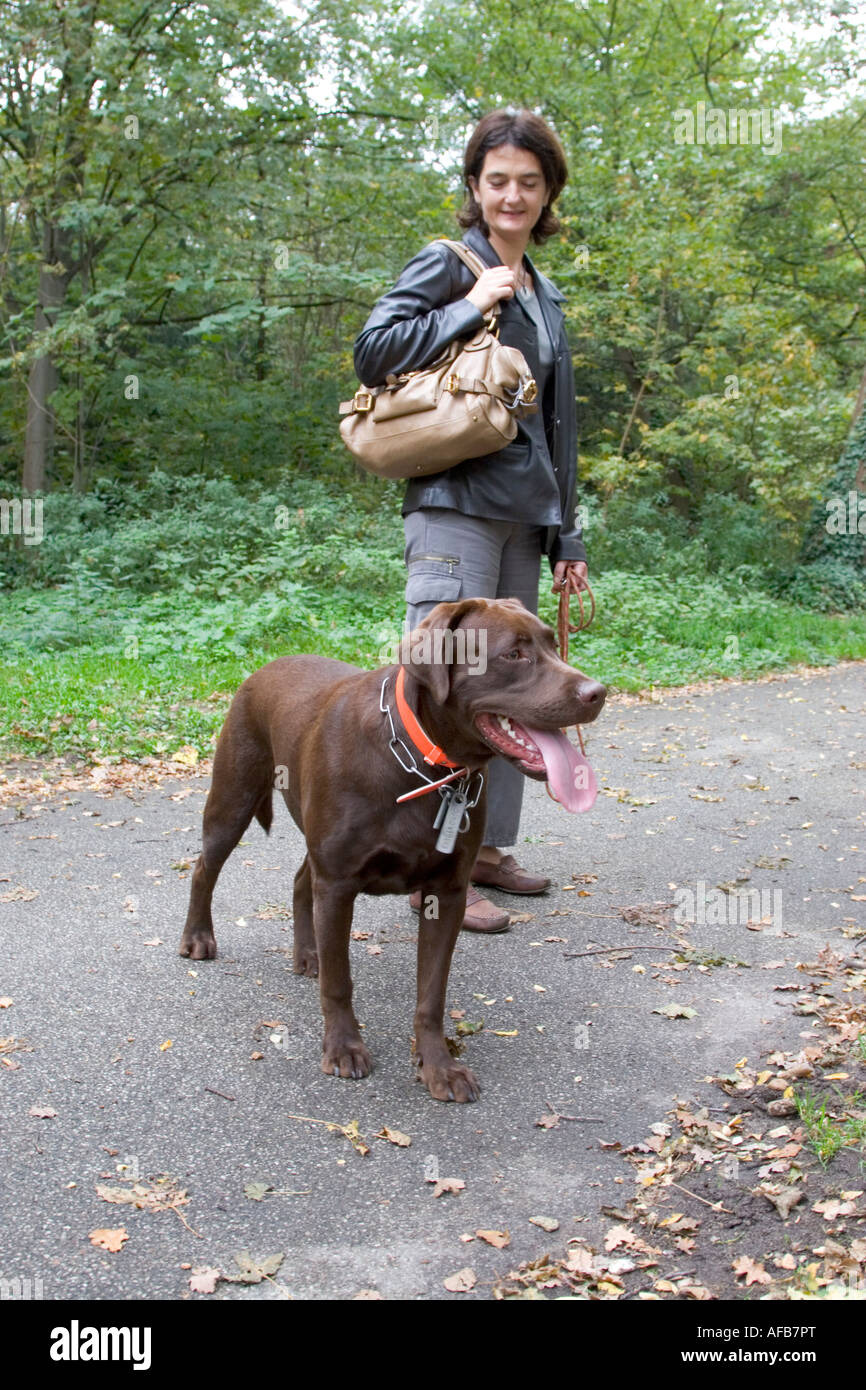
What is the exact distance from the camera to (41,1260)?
2424mm

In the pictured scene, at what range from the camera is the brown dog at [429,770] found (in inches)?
119

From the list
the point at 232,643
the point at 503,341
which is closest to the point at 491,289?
the point at 503,341

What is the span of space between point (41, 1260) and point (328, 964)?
3.50ft

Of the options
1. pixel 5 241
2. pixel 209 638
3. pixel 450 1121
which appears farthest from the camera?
pixel 5 241

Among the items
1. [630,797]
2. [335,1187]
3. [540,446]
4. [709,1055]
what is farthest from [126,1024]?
[630,797]

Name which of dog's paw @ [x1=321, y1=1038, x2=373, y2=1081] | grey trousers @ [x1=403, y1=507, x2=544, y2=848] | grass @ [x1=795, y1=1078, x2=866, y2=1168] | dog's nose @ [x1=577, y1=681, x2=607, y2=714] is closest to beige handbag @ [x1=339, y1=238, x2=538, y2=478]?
grey trousers @ [x1=403, y1=507, x2=544, y2=848]

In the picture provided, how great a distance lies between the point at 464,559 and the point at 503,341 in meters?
0.83

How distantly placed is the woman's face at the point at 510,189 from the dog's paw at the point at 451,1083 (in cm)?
290

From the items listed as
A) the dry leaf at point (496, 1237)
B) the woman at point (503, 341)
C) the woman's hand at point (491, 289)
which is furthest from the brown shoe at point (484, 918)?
the woman's hand at point (491, 289)

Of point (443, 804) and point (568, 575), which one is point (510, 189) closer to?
point (568, 575)

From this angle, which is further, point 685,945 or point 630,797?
point 630,797

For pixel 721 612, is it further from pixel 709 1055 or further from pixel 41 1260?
pixel 41 1260

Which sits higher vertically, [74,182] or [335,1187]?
[74,182]

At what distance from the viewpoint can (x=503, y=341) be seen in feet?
14.0
